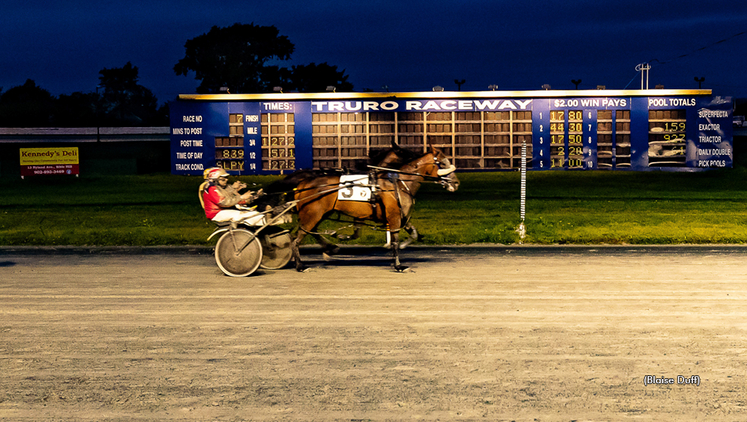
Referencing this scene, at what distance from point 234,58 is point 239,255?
80454 mm

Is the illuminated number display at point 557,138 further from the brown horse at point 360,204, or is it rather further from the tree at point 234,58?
the tree at point 234,58

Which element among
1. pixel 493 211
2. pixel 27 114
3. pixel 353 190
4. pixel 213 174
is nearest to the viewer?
pixel 213 174

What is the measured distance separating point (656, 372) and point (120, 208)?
21135 mm

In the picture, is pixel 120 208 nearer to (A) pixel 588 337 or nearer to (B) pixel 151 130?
(A) pixel 588 337

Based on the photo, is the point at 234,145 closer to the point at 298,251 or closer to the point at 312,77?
the point at 298,251

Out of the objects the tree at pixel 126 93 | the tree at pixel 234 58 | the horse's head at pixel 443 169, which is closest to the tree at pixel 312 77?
the tree at pixel 234 58

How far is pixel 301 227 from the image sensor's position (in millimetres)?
11961

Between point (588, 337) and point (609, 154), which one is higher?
point (609, 154)

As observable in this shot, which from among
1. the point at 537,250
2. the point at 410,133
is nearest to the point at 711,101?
the point at 410,133

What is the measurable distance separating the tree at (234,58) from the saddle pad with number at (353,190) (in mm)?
77759

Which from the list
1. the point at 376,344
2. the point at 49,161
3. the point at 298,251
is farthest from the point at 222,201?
the point at 49,161

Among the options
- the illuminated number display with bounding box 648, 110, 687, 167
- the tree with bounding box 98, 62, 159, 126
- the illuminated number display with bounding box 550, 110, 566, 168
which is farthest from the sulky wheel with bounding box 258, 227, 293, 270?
the tree with bounding box 98, 62, 159, 126

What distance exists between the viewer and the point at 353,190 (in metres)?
11.8

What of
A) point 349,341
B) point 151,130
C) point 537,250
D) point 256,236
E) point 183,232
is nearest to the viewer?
point 349,341
